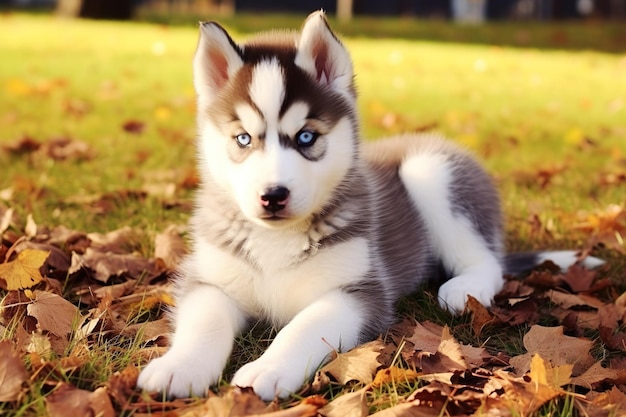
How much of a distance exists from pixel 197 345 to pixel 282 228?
0.60 m

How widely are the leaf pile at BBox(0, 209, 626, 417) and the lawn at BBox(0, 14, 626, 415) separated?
0.02 metres

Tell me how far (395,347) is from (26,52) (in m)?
8.79

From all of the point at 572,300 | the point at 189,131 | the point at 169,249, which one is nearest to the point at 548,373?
the point at 572,300

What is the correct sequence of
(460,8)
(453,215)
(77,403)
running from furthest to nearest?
(460,8) → (453,215) → (77,403)

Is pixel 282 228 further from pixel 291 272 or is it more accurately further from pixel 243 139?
pixel 243 139

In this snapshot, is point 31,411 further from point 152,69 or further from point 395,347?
point 152,69

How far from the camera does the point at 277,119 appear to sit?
2723mm

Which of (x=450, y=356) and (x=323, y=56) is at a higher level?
(x=323, y=56)

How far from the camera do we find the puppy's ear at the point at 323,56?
9.46 feet

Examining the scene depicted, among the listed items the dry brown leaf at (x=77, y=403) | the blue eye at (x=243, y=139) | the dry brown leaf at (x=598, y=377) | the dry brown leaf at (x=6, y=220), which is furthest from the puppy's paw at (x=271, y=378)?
the dry brown leaf at (x=6, y=220)

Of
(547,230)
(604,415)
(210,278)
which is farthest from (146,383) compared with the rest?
(547,230)

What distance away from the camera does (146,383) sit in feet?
7.75

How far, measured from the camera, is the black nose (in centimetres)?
259

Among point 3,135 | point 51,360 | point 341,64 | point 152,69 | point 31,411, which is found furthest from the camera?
point 152,69
